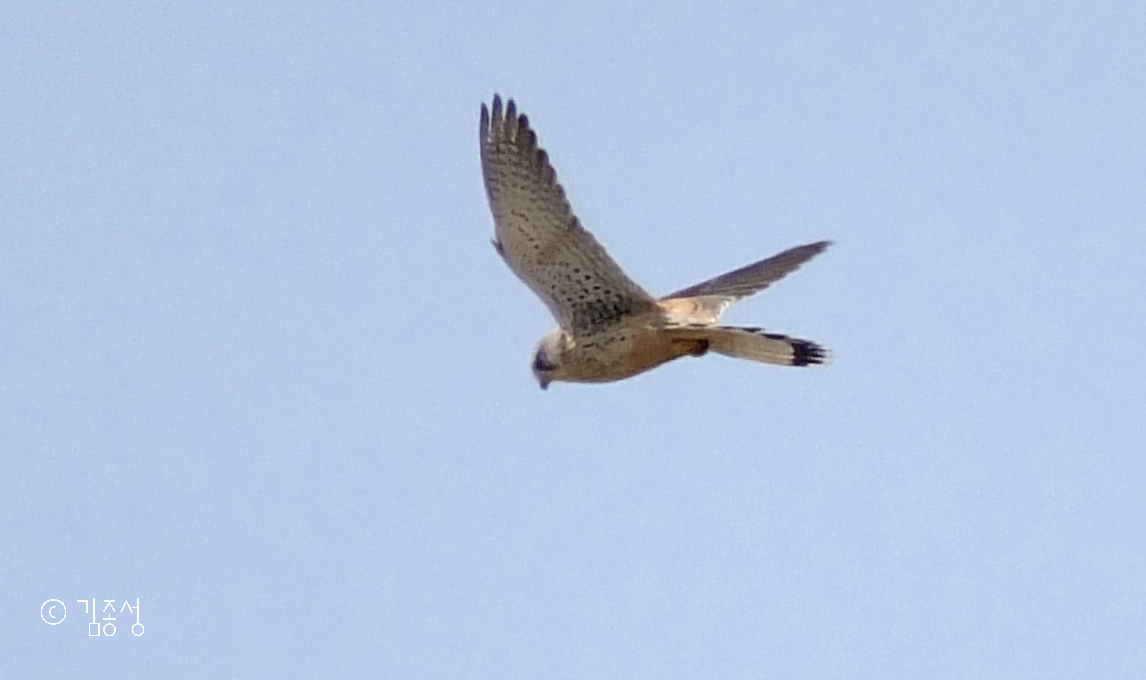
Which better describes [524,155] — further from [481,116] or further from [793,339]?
[793,339]

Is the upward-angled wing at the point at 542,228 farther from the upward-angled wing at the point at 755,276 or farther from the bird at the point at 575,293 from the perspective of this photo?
the upward-angled wing at the point at 755,276

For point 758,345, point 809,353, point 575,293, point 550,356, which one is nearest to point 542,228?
point 575,293

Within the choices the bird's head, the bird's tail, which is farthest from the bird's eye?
the bird's tail

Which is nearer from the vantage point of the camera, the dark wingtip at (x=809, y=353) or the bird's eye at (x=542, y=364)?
the dark wingtip at (x=809, y=353)

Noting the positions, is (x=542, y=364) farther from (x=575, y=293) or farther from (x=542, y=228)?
(x=542, y=228)

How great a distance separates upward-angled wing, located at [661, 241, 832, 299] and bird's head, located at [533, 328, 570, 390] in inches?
28.1

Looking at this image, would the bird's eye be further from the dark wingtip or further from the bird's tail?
the dark wingtip

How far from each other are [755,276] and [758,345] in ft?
3.95

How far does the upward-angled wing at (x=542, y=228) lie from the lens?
1130 cm

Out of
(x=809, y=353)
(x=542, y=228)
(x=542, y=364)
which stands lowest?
→ (x=809, y=353)

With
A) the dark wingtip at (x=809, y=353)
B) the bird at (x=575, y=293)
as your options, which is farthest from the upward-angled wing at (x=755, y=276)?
the dark wingtip at (x=809, y=353)

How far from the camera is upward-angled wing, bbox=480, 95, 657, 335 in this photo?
1130cm

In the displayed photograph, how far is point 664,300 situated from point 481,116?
134cm

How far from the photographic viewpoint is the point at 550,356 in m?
11.7
